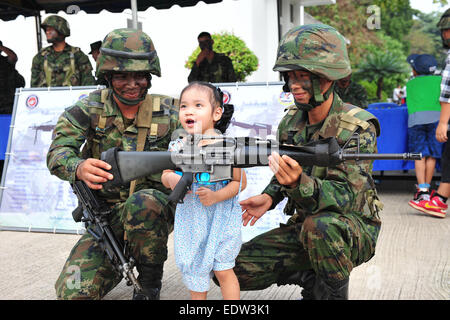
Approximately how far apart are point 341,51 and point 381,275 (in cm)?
173

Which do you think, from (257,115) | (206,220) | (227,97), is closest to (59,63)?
(227,97)

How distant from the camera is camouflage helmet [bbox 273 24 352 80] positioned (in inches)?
99.3

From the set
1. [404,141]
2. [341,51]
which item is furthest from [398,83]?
[341,51]

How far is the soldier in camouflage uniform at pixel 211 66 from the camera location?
8758 millimetres

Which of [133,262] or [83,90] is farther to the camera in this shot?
[83,90]

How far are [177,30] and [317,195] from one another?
40.5ft

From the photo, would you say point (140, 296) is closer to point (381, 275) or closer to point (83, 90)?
point (381, 275)

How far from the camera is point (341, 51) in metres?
2.61

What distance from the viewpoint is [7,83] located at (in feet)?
26.4

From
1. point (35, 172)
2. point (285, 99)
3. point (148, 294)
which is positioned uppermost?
point (285, 99)

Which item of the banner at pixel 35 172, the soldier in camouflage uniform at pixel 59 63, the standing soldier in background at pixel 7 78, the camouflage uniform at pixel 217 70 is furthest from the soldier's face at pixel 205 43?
the banner at pixel 35 172

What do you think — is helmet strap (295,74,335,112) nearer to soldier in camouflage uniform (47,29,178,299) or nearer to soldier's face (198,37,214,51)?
soldier in camouflage uniform (47,29,178,299)

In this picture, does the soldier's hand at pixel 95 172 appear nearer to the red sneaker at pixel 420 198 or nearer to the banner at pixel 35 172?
the banner at pixel 35 172

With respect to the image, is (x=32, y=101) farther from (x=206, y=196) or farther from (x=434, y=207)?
(x=434, y=207)
